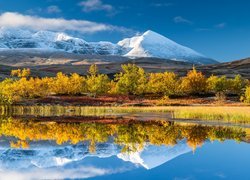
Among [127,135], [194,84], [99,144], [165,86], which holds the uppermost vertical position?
[194,84]

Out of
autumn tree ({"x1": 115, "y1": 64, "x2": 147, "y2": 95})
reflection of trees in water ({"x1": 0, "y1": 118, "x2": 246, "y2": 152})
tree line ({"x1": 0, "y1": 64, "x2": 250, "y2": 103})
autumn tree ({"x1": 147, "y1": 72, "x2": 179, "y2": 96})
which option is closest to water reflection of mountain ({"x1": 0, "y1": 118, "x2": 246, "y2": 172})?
reflection of trees in water ({"x1": 0, "y1": 118, "x2": 246, "y2": 152})

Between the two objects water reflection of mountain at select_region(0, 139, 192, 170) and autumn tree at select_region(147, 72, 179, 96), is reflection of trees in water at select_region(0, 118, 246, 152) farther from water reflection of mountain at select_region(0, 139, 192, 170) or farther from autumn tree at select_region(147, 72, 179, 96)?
autumn tree at select_region(147, 72, 179, 96)

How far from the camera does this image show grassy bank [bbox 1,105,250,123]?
41.8 metres

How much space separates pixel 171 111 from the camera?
5778 centimetres

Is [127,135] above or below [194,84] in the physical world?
below

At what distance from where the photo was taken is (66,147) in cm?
2545

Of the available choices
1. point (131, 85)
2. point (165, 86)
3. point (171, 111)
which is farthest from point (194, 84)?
point (171, 111)

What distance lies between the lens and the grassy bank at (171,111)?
41753 millimetres

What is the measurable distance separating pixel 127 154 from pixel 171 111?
117 feet

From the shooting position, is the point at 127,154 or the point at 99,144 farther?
the point at 99,144

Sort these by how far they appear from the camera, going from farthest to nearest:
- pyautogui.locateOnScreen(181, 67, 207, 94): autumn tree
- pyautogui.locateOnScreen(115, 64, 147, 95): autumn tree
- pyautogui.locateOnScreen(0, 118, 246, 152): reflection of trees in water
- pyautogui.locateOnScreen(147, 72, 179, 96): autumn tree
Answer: pyautogui.locateOnScreen(181, 67, 207, 94): autumn tree → pyautogui.locateOnScreen(115, 64, 147, 95): autumn tree → pyautogui.locateOnScreen(147, 72, 179, 96): autumn tree → pyautogui.locateOnScreen(0, 118, 246, 152): reflection of trees in water

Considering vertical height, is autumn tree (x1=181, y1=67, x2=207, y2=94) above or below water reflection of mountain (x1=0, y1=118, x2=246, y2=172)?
above

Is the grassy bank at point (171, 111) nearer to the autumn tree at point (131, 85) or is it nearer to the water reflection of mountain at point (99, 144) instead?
the water reflection of mountain at point (99, 144)

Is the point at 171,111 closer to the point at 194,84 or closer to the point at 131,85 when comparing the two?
the point at 131,85
